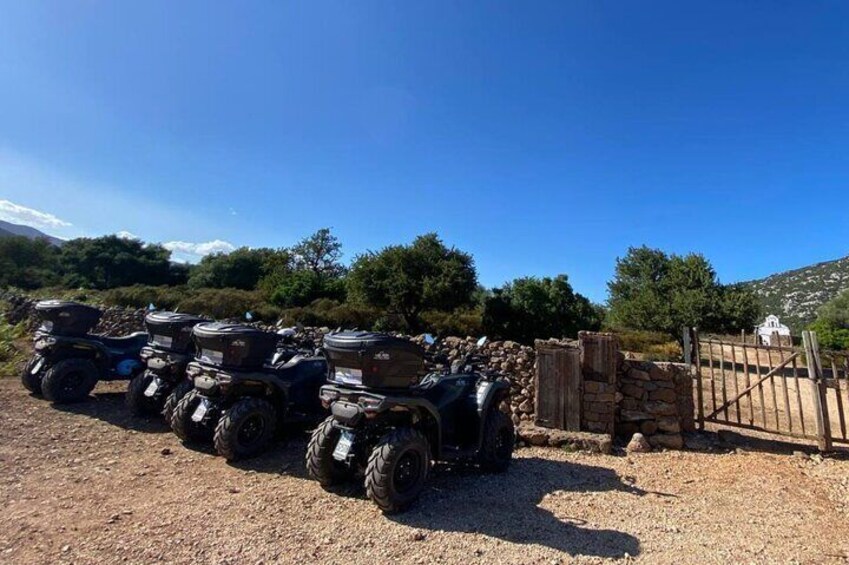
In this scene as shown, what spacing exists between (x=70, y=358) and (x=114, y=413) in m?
1.41

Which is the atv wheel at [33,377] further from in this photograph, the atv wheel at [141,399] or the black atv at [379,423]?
the black atv at [379,423]

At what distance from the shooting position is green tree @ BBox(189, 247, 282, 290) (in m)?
37.8

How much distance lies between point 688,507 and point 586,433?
7.53 feet

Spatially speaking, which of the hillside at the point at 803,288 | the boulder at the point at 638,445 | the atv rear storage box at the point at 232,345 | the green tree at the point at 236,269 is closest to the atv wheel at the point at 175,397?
the atv rear storage box at the point at 232,345

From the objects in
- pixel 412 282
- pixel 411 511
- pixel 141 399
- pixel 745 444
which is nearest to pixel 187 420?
pixel 141 399

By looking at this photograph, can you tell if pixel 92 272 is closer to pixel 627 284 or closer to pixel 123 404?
pixel 123 404

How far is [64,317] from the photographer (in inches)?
300

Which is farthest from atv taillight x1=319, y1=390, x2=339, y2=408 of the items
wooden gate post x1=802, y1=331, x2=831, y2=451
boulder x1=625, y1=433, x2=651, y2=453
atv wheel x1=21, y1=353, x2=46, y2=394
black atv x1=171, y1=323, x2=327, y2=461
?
atv wheel x1=21, y1=353, x2=46, y2=394

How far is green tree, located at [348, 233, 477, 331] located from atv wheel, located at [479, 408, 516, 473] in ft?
50.1

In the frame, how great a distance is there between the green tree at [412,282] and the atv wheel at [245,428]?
50.2 feet

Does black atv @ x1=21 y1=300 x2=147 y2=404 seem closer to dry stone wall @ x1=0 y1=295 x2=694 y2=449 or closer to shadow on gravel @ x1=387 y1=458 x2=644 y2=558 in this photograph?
dry stone wall @ x1=0 y1=295 x2=694 y2=449

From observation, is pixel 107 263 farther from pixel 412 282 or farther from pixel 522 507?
pixel 522 507

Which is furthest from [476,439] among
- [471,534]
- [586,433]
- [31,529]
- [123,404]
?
[123,404]

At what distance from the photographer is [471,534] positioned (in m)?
3.57
